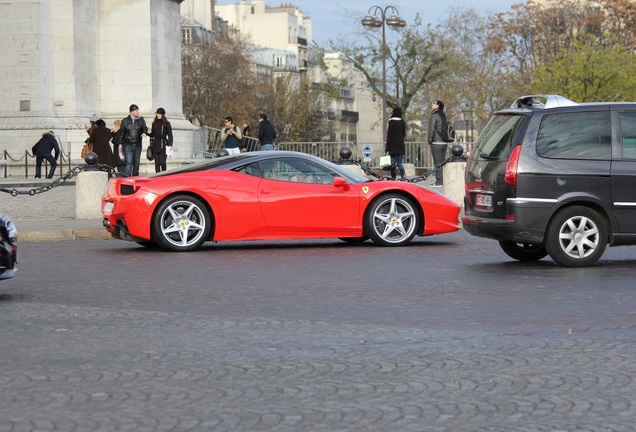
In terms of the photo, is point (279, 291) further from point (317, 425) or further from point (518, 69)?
point (518, 69)

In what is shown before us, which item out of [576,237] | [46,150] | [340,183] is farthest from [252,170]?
[46,150]

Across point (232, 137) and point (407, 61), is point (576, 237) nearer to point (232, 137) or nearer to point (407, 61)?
point (232, 137)

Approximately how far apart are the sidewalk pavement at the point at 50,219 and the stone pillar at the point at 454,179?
245 inches

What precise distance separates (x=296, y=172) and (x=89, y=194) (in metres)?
6.39

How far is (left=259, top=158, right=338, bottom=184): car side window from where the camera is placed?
17219 mm

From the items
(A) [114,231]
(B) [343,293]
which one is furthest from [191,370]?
(A) [114,231]

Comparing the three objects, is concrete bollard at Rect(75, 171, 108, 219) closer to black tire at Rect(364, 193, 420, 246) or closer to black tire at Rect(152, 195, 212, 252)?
black tire at Rect(152, 195, 212, 252)

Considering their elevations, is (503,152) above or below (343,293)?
above

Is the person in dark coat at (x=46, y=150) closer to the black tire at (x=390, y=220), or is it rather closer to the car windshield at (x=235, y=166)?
the car windshield at (x=235, y=166)

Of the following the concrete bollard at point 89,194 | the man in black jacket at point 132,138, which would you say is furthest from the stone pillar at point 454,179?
the man in black jacket at point 132,138

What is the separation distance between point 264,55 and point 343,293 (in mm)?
155930

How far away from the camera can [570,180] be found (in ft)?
46.1

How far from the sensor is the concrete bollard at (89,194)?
74.2ft

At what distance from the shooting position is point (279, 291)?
12.2 meters
